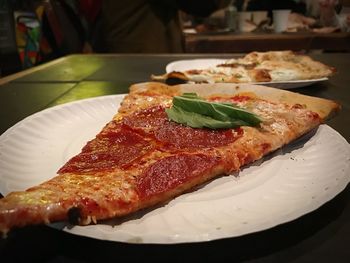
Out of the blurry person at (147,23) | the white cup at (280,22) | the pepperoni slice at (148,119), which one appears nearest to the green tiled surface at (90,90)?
the pepperoni slice at (148,119)

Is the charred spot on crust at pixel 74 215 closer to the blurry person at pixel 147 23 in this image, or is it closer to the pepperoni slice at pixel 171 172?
the pepperoni slice at pixel 171 172

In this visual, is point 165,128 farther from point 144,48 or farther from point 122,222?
point 144,48

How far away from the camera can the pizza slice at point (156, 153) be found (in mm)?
658

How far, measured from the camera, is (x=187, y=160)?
87 centimetres

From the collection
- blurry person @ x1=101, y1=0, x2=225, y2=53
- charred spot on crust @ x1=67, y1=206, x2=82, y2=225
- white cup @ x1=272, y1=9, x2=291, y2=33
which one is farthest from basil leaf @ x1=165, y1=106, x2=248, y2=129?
white cup @ x1=272, y1=9, x2=291, y2=33

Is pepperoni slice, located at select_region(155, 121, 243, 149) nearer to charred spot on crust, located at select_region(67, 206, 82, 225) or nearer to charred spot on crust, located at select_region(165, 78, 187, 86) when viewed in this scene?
charred spot on crust, located at select_region(67, 206, 82, 225)

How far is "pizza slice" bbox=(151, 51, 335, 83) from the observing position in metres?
1.69

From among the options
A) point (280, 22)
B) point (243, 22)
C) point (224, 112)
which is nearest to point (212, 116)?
point (224, 112)

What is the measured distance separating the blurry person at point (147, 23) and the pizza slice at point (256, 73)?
1.23 m

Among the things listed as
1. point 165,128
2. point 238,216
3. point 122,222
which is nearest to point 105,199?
point 122,222

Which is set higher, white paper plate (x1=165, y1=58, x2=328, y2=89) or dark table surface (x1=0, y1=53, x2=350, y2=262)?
dark table surface (x1=0, y1=53, x2=350, y2=262)

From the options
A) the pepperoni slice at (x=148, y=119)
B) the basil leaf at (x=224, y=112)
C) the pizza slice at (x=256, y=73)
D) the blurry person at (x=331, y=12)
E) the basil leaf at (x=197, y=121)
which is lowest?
the blurry person at (x=331, y=12)

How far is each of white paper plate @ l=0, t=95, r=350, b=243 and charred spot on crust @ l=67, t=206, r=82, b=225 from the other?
0.4 inches

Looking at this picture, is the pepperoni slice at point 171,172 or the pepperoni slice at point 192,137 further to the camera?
the pepperoni slice at point 192,137
